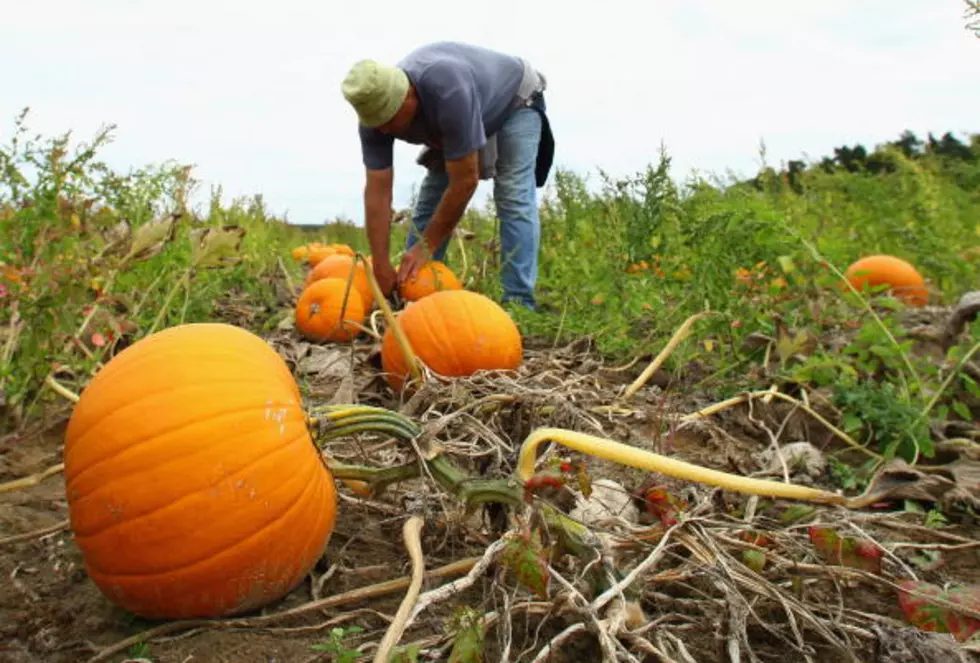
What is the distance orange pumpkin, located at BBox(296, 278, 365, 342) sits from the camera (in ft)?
14.7

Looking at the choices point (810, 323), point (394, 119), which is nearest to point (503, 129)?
point (394, 119)

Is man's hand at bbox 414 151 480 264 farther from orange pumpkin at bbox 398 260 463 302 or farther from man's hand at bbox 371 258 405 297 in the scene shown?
man's hand at bbox 371 258 405 297

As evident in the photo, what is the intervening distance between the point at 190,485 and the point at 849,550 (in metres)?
1.30

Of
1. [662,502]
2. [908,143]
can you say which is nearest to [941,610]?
[662,502]

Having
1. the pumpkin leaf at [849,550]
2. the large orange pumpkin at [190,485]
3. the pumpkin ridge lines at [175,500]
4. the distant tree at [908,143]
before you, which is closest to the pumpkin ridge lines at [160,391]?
the large orange pumpkin at [190,485]

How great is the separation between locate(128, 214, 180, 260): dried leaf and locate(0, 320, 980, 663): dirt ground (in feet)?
2.62

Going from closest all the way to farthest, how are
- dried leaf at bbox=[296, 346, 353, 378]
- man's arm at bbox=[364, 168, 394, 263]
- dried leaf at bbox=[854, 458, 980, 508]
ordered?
dried leaf at bbox=[854, 458, 980, 508] < dried leaf at bbox=[296, 346, 353, 378] < man's arm at bbox=[364, 168, 394, 263]

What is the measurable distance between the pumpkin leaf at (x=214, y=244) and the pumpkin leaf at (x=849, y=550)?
2082 millimetres

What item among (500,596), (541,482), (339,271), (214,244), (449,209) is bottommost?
(500,596)

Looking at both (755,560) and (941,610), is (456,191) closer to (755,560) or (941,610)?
(755,560)

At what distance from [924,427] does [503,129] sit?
12.4ft

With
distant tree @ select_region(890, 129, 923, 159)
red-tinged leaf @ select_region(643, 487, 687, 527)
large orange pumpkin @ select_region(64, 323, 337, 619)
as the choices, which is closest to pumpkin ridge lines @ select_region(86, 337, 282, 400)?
large orange pumpkin @ select_region(64, 323, 337, 619)

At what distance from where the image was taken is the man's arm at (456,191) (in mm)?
4727

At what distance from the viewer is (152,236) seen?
2.73 metres
